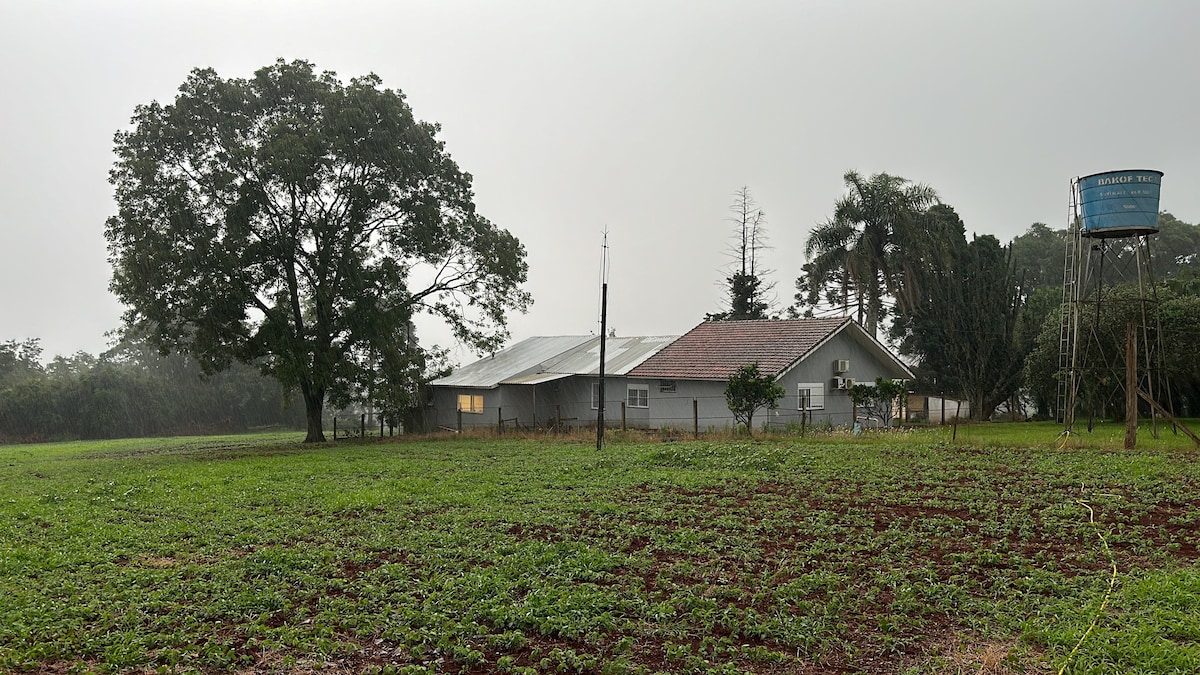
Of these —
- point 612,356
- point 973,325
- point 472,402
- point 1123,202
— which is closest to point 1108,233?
point 1123,202

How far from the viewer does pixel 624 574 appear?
7078 millimetres

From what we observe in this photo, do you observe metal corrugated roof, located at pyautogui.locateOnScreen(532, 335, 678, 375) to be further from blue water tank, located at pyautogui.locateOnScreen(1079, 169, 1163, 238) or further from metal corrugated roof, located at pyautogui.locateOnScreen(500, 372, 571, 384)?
blue water tank, located at pyautogui.locateOnScreen(1079, 169, 1163, 238)

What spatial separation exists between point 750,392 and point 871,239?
16.6 meters

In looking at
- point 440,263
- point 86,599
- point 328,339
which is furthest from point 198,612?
point 440,263

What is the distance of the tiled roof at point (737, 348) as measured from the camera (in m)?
24.9

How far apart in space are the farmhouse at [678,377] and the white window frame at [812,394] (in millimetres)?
32

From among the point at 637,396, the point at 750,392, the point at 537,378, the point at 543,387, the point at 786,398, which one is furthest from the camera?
the point at 543,387

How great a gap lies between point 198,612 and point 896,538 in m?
6.51

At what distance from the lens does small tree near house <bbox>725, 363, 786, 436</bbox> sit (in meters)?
21.0

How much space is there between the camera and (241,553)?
8.20 metres

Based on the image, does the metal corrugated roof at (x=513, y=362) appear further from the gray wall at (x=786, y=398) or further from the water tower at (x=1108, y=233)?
the water tower at (x=1108, y=233)

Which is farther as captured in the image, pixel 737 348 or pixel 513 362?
pixel 513 362

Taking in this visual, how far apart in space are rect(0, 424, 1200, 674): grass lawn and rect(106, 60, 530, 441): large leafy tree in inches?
433

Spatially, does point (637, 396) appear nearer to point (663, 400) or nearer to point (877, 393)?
point (663, 400)
